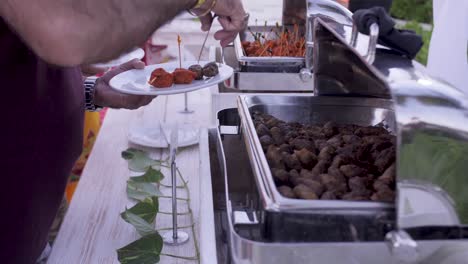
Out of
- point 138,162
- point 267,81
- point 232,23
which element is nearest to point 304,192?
point 232,23

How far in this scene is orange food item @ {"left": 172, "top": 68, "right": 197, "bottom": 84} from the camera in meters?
1.49

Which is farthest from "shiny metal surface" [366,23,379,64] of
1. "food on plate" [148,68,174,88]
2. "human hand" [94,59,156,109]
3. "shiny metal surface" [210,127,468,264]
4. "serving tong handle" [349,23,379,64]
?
"human hand" [94,59,156,109]

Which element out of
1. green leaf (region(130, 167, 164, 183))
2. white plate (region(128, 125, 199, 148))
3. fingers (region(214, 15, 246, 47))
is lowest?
white plate (region(128, 125, 199, 148))

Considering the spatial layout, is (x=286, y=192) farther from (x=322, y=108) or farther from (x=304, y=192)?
(x=322, y=108)

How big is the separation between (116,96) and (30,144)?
0.46 meters

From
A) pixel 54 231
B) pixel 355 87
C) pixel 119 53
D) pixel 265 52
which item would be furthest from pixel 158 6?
pixel 54 231

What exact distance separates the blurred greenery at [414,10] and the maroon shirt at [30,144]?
20.0 ft

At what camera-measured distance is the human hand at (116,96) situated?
1539 mm

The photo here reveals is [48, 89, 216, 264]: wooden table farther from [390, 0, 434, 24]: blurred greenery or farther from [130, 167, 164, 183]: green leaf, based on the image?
[390, 0, 434, 24]: blurred greenery

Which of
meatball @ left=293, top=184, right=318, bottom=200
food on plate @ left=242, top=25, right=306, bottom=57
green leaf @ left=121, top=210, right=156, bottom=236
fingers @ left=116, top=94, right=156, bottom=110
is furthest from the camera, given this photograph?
food on plate @ left=242, top=25, right=306, bottom=57

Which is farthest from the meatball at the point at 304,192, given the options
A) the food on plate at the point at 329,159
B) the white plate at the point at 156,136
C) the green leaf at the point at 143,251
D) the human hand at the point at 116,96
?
the white plate at the point at 156,136

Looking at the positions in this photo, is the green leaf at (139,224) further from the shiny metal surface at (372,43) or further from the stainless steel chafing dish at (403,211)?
the shiny metal surface at (372,43)

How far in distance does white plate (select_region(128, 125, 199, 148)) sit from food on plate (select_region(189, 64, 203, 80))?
33cm

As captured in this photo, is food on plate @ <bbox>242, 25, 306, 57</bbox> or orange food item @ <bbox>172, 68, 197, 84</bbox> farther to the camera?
food on plate @ <bbox>242, 25, 306, 57</bbox>
